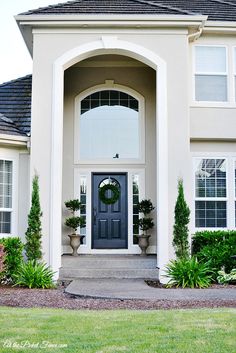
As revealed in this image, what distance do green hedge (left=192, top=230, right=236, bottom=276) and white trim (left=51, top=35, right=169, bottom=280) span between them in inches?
41.2

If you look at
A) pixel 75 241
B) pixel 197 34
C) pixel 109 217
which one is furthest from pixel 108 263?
pixel 197 34

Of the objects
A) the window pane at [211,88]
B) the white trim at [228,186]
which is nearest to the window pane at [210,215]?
the white trim at [228,186]

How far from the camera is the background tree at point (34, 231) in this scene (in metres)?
11.6

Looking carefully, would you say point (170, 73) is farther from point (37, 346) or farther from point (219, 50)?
point (37, 346)

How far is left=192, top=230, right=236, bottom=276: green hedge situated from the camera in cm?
1176

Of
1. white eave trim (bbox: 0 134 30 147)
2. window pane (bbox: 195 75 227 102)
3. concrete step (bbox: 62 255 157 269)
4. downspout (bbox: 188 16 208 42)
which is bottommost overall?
concrete step (bbox: 62 255 157 269)

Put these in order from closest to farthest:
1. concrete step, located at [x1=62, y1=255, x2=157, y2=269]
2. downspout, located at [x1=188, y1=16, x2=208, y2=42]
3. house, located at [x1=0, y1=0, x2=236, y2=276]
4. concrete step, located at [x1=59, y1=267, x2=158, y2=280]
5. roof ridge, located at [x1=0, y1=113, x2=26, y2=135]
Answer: house, located at [x1=0, y1=0, x2=236, y2=276], concrete step, located at [x1=59, y1=267, x2=158, y2=280], downspout, located at [x1=188, y1=16, x2=208, y2=42], concrete step, located at [x1=62, y1=255, x2=157, y2=269], roof ridge, located at [x1=0, y1=113, x2=26, y2=135]

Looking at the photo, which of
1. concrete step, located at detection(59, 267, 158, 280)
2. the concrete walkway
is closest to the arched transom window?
concrete step, located at detection(59, 267, 158, 280)

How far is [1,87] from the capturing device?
15406mm

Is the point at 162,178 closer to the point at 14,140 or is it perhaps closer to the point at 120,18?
the point at 14,140

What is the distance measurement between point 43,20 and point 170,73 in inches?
134

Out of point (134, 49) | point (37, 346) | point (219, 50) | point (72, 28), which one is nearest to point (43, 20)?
point (72, 28)

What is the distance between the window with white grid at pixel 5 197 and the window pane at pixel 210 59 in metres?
5.83

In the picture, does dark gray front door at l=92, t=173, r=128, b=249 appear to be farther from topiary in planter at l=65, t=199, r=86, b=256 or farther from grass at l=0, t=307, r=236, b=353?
grass at l=0, t=307, r=236, b=353
